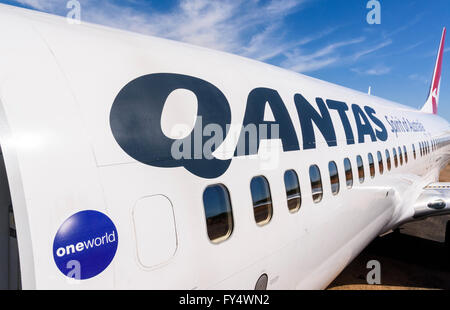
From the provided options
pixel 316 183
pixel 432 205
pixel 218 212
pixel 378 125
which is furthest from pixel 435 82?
pixel 218 212

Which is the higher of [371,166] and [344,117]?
[344,117]

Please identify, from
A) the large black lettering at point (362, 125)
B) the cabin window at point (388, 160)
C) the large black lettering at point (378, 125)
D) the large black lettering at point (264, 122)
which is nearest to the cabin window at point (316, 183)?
the large black lettering at point (264, 122)

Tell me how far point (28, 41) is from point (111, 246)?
1.40 m

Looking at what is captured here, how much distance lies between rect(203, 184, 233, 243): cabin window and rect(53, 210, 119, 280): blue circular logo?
852mm

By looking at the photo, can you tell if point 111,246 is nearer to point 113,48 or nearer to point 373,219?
point 113,48

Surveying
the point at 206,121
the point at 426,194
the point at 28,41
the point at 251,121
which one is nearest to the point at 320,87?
the point at 251,121

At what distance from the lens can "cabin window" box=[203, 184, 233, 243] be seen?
8.05 ft

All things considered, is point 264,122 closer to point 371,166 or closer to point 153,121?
point 153,121

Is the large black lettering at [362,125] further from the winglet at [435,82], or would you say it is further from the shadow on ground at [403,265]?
the winglet at [435,82]

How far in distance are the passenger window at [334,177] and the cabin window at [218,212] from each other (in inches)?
90.2

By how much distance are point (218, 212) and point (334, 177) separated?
2.54m

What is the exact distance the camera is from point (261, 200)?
118 inches

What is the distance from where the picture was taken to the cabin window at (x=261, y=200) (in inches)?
115

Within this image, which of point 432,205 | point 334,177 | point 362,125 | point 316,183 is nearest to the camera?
point 316,183
